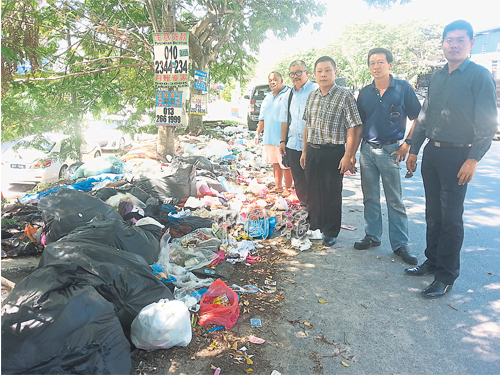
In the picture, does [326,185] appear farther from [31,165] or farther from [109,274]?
[31,165]

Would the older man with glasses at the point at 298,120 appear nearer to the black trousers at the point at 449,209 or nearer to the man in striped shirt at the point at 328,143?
the man in striped shirt at the point at 328,143

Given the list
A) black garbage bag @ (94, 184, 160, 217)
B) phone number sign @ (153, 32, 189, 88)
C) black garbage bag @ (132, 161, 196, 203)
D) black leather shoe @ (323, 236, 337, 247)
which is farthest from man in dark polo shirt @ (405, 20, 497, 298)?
phone number sign @ (153, 32, 189, 88)

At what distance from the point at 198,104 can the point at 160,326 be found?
895cm

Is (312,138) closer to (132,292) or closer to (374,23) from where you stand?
(132,292)

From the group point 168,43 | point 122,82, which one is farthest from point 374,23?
point 168,43

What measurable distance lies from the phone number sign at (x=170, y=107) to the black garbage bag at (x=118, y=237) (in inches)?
163

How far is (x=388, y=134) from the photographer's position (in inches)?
158

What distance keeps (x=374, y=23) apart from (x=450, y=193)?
42.7 m

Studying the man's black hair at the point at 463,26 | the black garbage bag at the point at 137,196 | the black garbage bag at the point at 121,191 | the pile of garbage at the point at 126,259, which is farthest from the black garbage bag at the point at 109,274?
the man's black hair at the point at 463,26

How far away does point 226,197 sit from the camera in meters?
6.36

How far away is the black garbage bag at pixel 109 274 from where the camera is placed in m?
2.39

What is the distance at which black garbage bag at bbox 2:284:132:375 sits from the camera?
1.96 meters

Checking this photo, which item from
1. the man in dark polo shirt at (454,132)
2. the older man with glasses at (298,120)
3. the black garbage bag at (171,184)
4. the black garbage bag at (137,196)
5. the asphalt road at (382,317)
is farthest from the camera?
the black garbage bag at (171,184)

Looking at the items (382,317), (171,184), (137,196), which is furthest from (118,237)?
(171,184)
